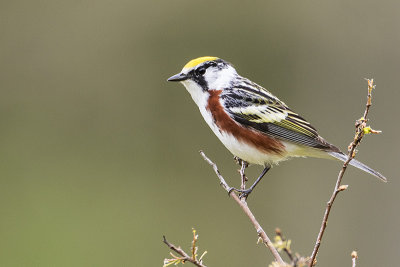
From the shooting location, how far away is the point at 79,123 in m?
8.10

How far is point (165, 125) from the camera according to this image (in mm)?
7934

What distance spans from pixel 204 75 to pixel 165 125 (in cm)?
395

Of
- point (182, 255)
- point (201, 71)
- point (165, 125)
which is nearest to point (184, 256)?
point (182, 255)

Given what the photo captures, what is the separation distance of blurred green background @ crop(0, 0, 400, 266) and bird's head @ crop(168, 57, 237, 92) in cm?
331

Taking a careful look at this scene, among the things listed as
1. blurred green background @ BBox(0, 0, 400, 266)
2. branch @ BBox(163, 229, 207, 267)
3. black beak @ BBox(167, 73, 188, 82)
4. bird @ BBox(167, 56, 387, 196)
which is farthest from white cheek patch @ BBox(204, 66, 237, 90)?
blurred green background @ BBox(0, 0, 400, 266)

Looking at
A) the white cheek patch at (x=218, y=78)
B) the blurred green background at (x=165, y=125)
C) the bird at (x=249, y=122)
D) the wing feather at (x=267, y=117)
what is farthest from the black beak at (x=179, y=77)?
the blurred green background at (x=165, y=125)

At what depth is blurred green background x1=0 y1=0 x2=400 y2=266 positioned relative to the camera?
7203 millimetres

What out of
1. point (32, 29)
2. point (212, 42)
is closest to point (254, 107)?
point (212, 42)

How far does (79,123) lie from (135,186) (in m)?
1.07

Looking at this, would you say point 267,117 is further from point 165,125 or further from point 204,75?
point 165,125

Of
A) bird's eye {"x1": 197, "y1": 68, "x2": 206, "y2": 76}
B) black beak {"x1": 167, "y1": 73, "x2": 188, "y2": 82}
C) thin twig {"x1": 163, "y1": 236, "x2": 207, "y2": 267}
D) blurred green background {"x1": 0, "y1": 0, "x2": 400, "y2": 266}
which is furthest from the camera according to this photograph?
blurred green background {"x1": 0, "y1": 0, "x2": 400, "y2": 266}

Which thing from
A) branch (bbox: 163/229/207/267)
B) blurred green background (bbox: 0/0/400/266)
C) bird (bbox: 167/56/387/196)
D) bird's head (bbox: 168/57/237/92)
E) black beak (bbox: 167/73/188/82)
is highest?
blurred green background (bbox: 0/0/400/266)

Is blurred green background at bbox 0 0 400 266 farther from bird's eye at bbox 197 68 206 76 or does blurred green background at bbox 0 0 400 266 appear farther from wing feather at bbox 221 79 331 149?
bird's eye at bbox 197 68 206 76

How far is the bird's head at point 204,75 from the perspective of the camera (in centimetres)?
396
